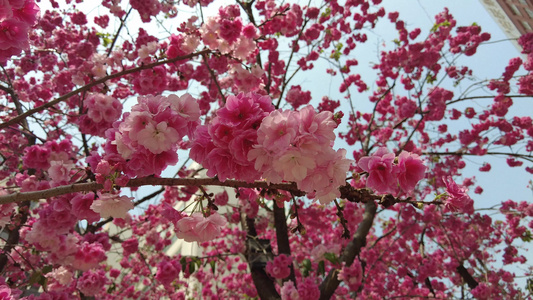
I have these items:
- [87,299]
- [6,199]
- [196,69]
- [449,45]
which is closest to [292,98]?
[196,69]

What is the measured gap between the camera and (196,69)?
17.8 feet

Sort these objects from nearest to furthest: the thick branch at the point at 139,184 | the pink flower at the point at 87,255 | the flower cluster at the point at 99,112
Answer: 1. the thick branch at the point at 139,184
2. the pink flower at the point at 87,255
3. the flower cluster at the point at 99,112

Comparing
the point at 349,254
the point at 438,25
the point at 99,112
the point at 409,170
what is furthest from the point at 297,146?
the point at 438,25

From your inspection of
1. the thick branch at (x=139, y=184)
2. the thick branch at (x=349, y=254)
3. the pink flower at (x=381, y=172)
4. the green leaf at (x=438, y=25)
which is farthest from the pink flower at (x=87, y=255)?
the green leaf at (x=438, y=25)

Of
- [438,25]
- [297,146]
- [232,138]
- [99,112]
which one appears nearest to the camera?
[297,146]

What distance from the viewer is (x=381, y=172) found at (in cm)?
127

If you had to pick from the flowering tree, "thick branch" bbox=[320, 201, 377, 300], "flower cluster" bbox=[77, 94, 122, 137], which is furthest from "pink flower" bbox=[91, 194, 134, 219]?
"thick branch" bbox=[320, 201, 377, 300]

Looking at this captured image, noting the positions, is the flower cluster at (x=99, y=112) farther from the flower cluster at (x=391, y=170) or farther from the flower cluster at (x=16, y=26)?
the flower cluster at (x=391, y=170)

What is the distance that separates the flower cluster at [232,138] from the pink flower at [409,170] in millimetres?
576

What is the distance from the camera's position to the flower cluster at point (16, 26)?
1602 mm

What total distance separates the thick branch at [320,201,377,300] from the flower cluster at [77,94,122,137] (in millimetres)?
3278

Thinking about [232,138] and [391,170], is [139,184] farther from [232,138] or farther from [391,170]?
[391,170]

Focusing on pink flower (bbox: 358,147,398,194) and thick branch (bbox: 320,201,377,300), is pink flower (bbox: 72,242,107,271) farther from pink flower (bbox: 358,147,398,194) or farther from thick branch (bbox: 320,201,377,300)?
thick branch (bbox: 320,201,377,300)

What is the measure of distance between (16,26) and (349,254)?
4291 millimetres
